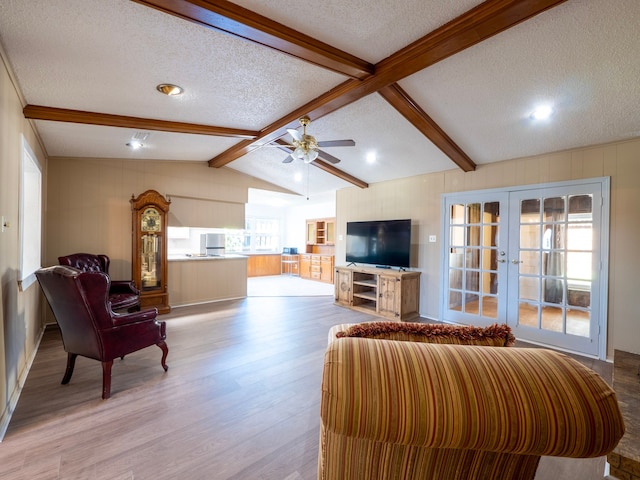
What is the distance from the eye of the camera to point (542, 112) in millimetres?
2898

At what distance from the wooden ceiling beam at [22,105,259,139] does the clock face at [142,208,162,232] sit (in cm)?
191

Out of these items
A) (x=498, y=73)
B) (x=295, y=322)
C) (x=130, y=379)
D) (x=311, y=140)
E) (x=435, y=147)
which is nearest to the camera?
(x=498, y=73)

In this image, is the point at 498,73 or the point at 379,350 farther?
the point at 498,73

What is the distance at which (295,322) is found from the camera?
14.8 feet

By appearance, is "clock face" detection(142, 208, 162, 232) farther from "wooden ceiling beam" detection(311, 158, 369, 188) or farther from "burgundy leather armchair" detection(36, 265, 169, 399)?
"wooden ceiling beam" detection(311, 158, 369, 188)

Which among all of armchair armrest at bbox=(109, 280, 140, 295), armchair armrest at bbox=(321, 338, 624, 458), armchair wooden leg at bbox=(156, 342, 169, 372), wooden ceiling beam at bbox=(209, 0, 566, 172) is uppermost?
wooden ceiling beam at bbox=(209, 0, 566, 172)

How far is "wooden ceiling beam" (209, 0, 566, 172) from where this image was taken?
1771mm

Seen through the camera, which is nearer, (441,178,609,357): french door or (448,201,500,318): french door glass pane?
(441,178,609,357): french door

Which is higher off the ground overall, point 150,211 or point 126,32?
point 126,32

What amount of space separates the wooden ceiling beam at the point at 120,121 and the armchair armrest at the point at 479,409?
3535mm

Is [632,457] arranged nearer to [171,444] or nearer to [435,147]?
[171,444]

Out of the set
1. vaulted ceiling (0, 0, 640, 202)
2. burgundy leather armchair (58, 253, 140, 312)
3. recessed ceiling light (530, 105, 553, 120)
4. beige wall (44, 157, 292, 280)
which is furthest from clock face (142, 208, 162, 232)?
recessed ceiling light (530, 105, 553, 120)

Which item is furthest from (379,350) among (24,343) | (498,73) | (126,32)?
(24,343)

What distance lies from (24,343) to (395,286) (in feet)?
14.2
